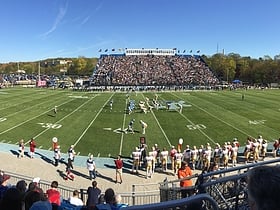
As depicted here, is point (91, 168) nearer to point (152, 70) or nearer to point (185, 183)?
point (185, 183)

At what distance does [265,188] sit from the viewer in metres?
2.11

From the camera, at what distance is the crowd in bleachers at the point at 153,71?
93.6 m

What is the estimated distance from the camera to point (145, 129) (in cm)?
2794

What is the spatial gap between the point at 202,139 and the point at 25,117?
1716cm

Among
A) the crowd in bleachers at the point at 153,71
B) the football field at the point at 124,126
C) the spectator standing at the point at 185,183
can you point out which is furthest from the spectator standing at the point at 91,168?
the crowd in bleachers at the point at 153,71

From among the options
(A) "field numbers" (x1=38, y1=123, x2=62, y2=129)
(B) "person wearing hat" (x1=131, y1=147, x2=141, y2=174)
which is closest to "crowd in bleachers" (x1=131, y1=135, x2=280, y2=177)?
(B) "person wearing hat" (x1=131, y1=147, x2=141, y2=174)

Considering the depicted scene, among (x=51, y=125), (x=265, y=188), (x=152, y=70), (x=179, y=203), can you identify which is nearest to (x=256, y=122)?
(x=51, y=125)

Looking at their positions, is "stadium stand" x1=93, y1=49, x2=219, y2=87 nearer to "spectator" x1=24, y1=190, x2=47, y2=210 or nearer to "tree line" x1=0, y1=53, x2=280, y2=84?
"tree line" x1=0, y1=53, x2=280, y2=84

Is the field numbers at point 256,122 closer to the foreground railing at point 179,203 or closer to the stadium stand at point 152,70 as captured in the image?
the foreground railing at point 179,203

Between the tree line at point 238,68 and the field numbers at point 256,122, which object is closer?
the field numbers at point 256,122

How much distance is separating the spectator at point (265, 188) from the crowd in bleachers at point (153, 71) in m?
88.1

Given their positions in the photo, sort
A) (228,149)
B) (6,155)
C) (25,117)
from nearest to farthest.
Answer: (228,149), (6,155), (25,117)

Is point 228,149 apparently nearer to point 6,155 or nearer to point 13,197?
point 6,155

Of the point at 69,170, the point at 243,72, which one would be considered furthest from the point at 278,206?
the point at 243,72
